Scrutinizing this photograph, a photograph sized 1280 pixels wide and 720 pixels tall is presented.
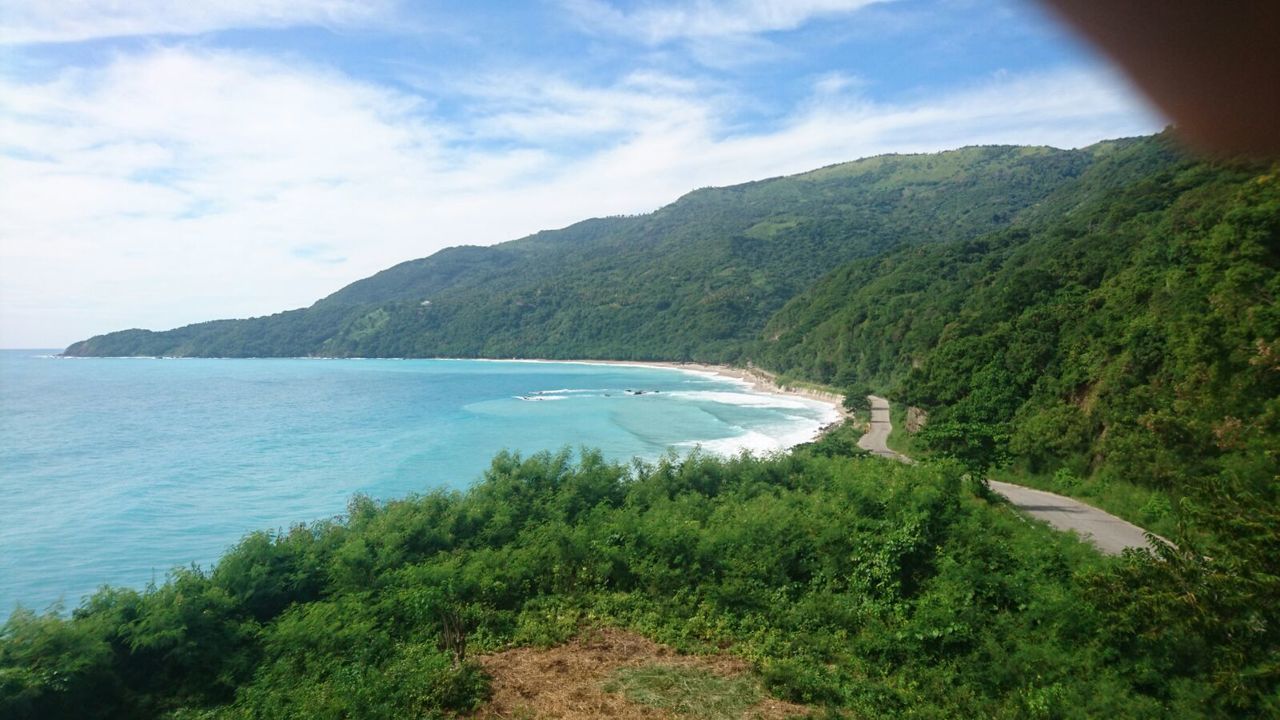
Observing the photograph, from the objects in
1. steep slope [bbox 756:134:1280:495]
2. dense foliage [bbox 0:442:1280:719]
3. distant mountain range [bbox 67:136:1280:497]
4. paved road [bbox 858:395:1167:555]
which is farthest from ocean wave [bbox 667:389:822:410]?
dense foliage [bbox 0:442:1280:719]

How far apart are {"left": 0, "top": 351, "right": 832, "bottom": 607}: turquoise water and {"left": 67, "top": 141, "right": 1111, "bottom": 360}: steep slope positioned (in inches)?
1849

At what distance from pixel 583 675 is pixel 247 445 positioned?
4480 centimetres

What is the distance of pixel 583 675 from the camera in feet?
27.7

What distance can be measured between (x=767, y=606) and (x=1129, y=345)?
18.6m

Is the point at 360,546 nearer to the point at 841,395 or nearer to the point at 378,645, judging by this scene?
the point at 378,645

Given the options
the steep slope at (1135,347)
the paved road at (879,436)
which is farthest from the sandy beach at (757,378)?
the steep slope at (1135,347)

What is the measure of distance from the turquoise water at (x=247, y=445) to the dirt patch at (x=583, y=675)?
18517 millimetres

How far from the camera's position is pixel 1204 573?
752cm

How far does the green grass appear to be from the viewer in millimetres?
7409

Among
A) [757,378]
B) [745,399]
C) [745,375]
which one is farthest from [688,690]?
[745,375]

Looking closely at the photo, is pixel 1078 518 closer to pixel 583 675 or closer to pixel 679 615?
pixel 679 615

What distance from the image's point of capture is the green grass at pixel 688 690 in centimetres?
741

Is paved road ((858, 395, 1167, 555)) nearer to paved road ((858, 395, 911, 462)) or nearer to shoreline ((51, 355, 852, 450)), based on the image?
paved road ((858, 395, 911, 462))

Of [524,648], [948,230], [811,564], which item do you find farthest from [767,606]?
[948,230]
